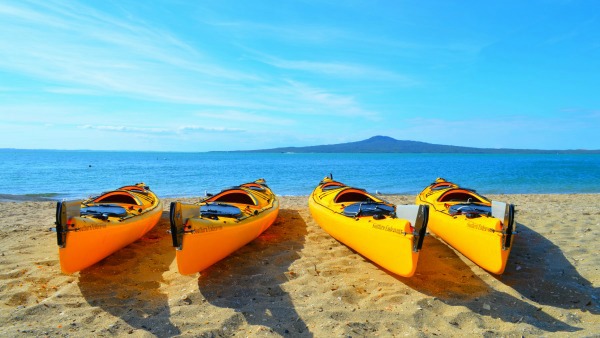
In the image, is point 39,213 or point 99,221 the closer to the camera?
point 99,221

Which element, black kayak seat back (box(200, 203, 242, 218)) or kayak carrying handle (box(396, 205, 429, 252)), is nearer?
kayak carrying handle (box(396, 205, 429, 252))

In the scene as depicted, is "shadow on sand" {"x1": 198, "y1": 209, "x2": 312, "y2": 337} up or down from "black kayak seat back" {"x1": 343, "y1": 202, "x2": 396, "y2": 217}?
down

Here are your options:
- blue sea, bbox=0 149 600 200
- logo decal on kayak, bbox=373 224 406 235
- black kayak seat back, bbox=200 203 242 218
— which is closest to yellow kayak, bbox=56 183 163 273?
black kayak seat back, bbox=200 203 242 218

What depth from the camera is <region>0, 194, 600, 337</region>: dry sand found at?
4.25 metres

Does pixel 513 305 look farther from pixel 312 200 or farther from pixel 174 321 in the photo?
pixel 312 200

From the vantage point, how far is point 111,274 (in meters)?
5.84

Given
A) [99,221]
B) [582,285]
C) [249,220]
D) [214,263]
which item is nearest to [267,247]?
[249,220]

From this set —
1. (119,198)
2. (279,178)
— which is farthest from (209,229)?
(279,178)

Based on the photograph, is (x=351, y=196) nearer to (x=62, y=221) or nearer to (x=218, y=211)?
(x=218, y=211)

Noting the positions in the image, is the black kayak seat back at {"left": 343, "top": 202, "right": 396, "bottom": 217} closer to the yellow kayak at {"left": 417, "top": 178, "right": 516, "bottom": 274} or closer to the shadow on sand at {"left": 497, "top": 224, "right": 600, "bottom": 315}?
the yellow kayak at {"left": 417, "top": 178, "right": 516, "bottom": 274}

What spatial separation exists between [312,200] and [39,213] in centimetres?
859

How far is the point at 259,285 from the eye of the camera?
17.7ft

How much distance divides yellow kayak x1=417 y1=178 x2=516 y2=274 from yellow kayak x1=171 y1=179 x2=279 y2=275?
3.45 metres

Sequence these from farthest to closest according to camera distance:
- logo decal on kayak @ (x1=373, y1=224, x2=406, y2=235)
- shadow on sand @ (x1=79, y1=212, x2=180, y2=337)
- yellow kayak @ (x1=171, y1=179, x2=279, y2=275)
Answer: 1. logo decal on kayak @ (x1=373, y1=224, x2=406, y2=235)
2. yellow kayak @ (x1=171, y1=179, x2=279, y2=275)
3. shadow on sand @ (x1=79, y1=212, x2=180, y2=337)
